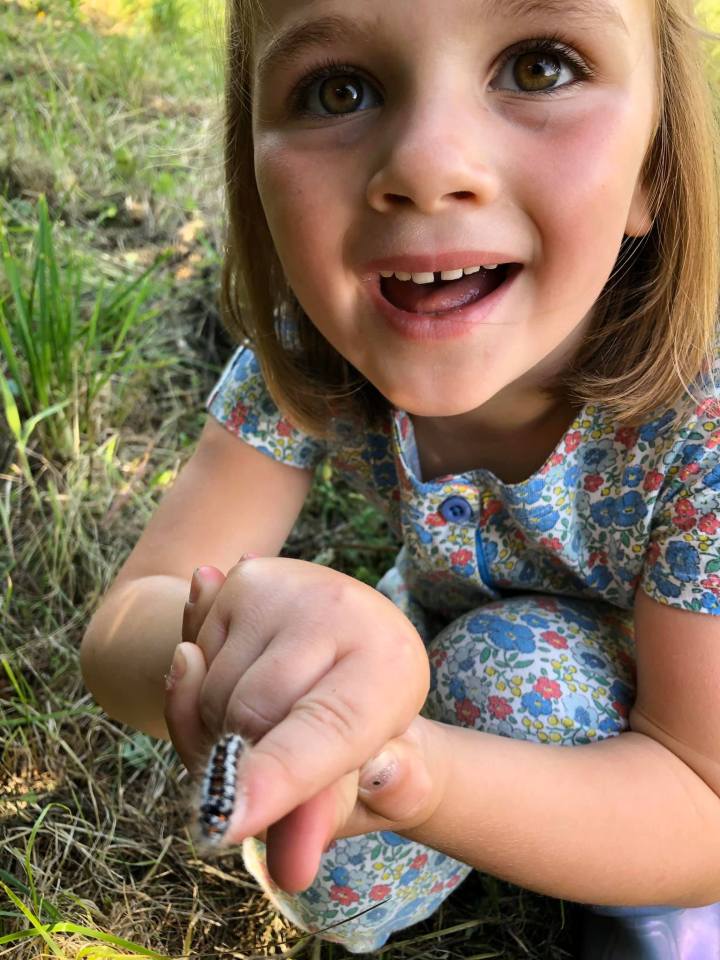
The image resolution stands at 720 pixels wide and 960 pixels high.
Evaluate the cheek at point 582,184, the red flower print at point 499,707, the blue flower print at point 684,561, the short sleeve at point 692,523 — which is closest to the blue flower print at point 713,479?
the short sleeve at point 692,523

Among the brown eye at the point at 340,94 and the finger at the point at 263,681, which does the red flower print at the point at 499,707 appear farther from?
the brown eye at the point at 340,94

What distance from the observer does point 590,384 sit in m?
1.53

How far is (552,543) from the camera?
5.49 ft

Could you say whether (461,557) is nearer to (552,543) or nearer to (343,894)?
(552,543)

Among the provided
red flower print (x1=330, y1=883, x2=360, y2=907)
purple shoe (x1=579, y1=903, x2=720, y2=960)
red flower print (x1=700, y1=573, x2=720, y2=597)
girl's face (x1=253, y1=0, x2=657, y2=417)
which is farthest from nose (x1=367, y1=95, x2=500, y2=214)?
purple shoe (x1=579, y1=903, x2=720, y2=960)

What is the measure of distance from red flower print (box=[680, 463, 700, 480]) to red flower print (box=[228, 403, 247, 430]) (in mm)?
835

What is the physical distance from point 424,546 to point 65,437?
4.14ft

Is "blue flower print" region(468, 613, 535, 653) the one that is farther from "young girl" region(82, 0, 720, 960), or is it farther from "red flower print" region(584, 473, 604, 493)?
"red flower print" region(584, 473, 604, 493)

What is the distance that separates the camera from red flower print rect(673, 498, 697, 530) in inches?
57.6

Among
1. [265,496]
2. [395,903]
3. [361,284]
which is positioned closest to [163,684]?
[265,496]

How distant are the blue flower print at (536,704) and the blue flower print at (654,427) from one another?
49 centimetres

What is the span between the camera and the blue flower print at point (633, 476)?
1554 mm

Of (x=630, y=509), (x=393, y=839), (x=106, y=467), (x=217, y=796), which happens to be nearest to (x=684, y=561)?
(x=630, y=509)

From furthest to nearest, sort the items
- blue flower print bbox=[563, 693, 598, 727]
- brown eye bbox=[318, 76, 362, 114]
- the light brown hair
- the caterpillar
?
blue flower print bbox=[563, 693, 598, 727], the light brown hair, brown eye bbox=[318, 76, 362, 114], the caterpillar
